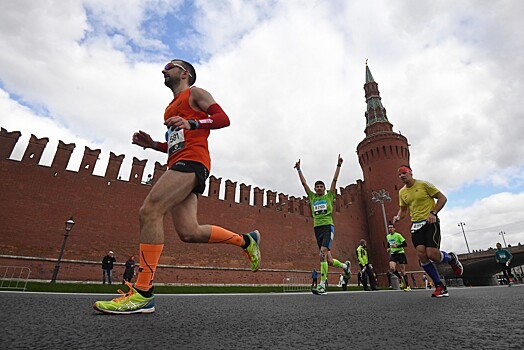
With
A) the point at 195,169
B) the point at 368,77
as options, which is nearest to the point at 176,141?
the point at 195,169

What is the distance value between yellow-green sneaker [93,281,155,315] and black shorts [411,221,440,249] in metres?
3.88

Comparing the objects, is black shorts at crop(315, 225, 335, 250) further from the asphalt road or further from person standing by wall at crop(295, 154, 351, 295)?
the asphalt road

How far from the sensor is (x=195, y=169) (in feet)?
8.19

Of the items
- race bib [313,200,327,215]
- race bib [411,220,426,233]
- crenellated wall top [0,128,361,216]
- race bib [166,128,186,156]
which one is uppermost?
crenellated wall top [0,128,361,216]

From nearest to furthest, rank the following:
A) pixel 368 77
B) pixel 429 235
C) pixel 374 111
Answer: pixel 429 235 < pixel 374 111 < pixel 368 77

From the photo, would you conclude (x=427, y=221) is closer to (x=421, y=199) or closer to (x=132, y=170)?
(x=421, y=199)

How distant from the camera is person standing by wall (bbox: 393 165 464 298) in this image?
4438 mm

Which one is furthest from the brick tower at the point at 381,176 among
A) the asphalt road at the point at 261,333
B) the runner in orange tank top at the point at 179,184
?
the asphalt road at the point at 261,333

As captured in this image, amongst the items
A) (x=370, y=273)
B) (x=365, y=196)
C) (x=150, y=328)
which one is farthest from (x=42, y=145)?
(x=365, y=196)

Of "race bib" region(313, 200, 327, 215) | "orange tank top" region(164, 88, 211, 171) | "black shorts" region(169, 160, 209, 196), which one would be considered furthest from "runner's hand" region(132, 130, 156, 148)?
"race bib" region(313, 200, 327, 215)

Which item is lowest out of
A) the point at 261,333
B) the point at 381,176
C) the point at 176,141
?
the point at 261,333

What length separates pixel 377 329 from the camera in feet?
4.77

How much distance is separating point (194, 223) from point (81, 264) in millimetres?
16177

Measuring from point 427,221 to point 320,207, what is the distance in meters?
2.03
